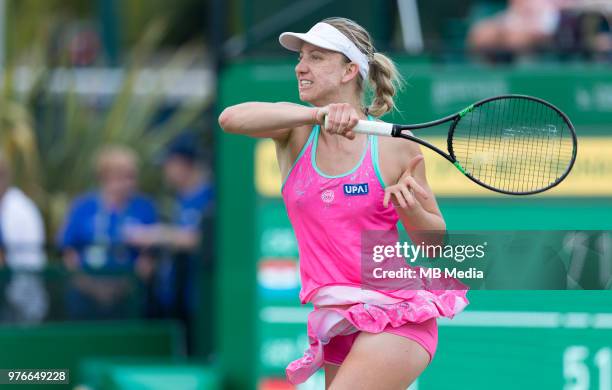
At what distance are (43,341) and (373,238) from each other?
482 centimetres

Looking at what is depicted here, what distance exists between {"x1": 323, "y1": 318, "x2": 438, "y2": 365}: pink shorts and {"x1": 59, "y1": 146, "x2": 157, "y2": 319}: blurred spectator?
4.49 m

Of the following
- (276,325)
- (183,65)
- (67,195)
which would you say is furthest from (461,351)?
Answer: (183,65)

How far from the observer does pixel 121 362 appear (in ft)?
28.0

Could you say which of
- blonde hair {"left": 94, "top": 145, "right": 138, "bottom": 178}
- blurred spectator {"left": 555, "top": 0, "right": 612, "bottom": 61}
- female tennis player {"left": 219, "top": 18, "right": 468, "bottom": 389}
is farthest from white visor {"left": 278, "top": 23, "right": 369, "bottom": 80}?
blonde hair {"left": 94, "top": 145, "right": 138, "bottom": 178}

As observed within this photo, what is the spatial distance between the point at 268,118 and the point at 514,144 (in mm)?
1382

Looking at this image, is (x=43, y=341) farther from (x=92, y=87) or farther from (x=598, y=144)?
(x=92, y=87)

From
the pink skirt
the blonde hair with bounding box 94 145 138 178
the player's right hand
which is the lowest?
the pink skirt

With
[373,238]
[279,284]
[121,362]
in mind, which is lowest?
[121,362]

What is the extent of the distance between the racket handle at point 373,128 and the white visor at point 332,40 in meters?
0.27

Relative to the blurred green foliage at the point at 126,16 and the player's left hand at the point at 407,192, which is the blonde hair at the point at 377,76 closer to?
the player's left hand at the point at 407,192

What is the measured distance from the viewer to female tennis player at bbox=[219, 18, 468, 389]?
4.61 m

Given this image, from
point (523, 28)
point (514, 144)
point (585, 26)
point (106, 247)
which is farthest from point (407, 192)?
point (106, 247)

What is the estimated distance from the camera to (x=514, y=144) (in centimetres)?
550

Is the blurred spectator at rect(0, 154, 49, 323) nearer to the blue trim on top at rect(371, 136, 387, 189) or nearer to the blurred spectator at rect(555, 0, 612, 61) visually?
the blurred spectator at rect(555, 0, 612, 61)
